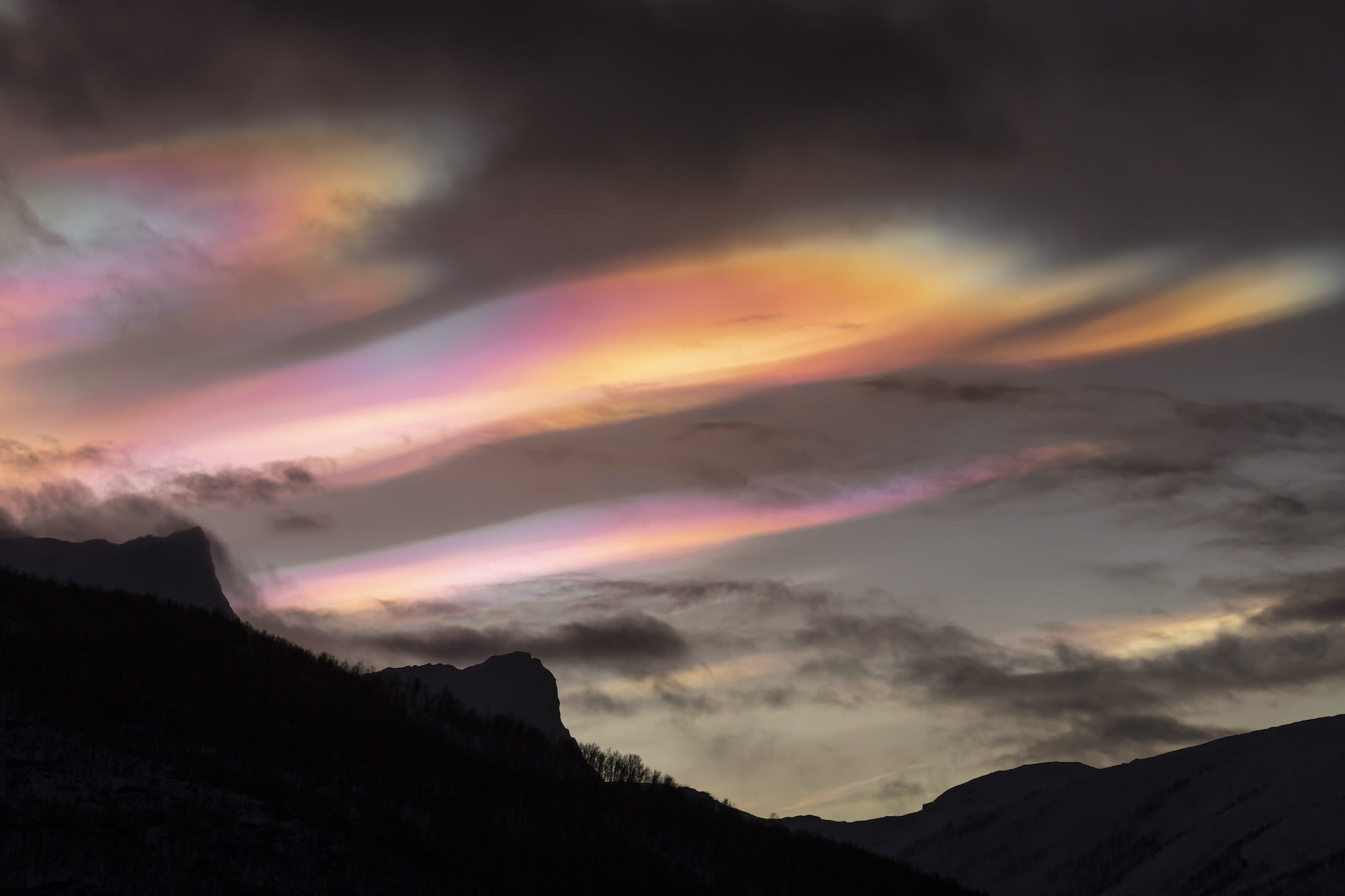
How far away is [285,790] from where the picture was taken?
52969mm

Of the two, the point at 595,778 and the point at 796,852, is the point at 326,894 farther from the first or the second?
the point at 796,852

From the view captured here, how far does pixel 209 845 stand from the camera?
145ft

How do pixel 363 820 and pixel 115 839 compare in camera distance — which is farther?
pixel 363 820

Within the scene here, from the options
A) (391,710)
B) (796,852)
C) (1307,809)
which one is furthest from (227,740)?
(1307,809)

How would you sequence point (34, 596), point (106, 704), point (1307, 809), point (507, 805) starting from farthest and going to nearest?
point (1307, 809) < point (507, 805) < point (34, 596) < point (106, 704)

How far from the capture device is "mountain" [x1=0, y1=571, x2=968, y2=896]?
43.0 metres

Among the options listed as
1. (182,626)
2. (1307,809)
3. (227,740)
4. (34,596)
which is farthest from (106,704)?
(1307,809)

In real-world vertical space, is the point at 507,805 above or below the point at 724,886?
above

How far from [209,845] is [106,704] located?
42.4 ft

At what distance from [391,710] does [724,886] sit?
2719 centimetres

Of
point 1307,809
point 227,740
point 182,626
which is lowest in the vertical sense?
point 1307,809

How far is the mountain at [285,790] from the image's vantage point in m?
43.0

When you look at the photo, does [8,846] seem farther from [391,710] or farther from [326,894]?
[391,710]

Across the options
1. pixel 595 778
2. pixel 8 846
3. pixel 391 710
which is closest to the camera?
pixel 8 846
